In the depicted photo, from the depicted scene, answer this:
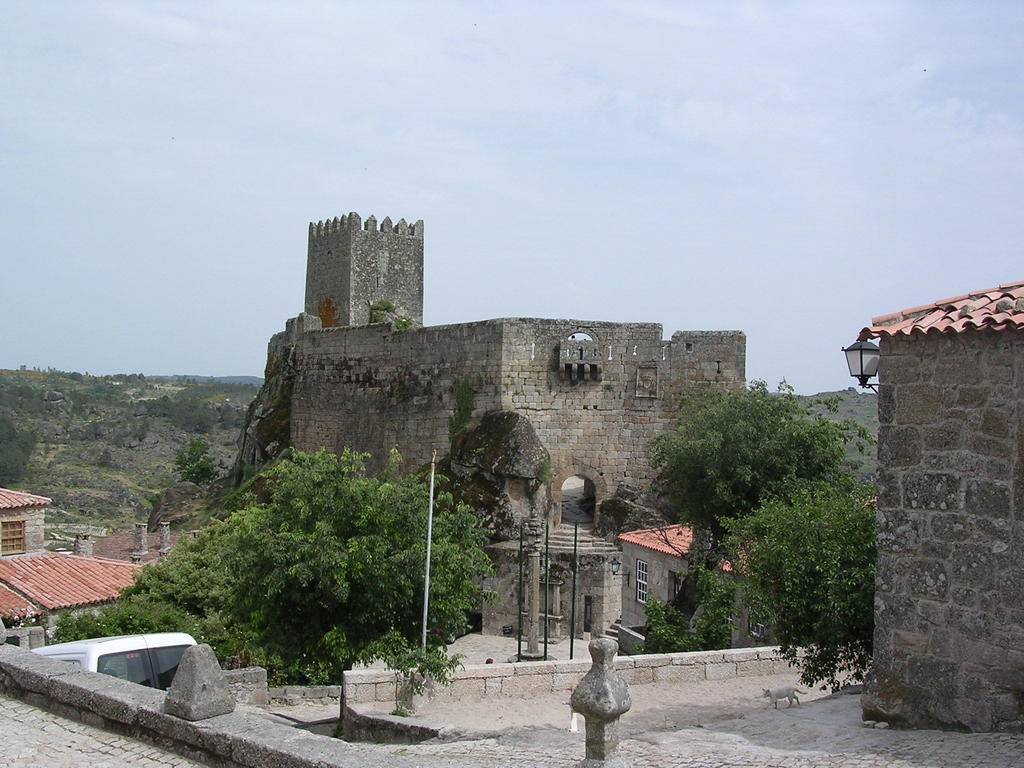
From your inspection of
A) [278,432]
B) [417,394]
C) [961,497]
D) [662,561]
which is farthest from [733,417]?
[278,432]

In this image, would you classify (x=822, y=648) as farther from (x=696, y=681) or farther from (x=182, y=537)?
(x=182, y=537)

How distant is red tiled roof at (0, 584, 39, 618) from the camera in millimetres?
23359

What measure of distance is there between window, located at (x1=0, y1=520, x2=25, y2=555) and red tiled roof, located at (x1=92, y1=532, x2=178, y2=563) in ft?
16.5

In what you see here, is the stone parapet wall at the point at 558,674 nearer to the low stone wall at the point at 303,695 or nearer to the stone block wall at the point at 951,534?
the low stone wall at the point at 303,695

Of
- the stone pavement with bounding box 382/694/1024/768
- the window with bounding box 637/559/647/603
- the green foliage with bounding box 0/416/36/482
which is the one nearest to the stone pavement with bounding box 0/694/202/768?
the stone pavement with bounding box 382/694/1024/768

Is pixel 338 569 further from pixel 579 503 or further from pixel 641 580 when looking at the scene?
pixel 579 503

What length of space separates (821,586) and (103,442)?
4037 inches

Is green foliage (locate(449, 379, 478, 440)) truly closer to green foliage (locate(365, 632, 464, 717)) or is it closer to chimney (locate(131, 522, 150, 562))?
chimney (locate(131, 522, 150, 562))

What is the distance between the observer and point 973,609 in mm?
9391

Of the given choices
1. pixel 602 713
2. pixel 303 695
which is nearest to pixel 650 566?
pixel 303 695

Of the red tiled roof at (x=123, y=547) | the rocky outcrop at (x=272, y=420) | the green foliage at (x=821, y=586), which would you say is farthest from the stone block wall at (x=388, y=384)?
the green foliage at (x=821, y=586)

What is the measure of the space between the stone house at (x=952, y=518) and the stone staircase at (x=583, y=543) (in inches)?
670

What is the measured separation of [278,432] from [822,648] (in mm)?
28544

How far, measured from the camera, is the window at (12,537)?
28.0 metres
